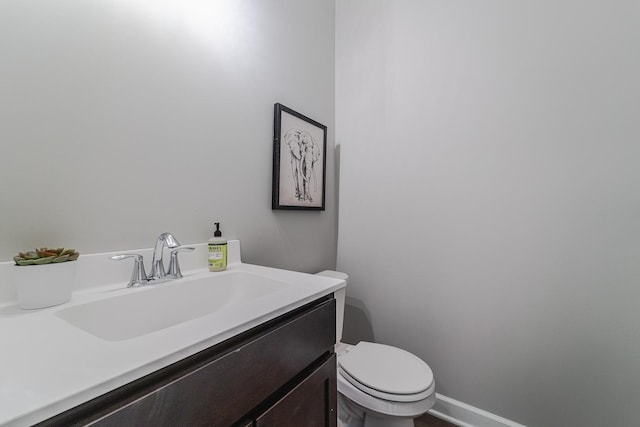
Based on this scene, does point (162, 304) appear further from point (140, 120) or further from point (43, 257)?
point (140, 120)

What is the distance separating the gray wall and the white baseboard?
1.08 metres

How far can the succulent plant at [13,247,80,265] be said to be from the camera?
525mm

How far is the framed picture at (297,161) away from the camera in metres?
1.21

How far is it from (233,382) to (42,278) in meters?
0.48

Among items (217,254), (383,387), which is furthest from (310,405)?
(217,254)

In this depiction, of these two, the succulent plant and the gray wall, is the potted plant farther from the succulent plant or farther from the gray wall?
the gray wall

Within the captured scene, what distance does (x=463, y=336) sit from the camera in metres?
1.22

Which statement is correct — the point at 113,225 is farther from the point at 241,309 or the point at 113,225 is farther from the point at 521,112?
the point at 521,112

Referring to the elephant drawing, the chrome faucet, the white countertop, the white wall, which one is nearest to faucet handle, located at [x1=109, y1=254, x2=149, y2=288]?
the chrome faucet

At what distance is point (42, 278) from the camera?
53cm

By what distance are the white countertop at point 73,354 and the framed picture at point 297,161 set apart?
29.6 inches

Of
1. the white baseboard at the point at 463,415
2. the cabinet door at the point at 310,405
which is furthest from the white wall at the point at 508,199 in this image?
the cabinet door at the point at 310,405

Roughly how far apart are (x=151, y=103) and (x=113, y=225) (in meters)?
0.40

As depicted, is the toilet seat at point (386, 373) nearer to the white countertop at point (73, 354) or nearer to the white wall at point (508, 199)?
the white wall at point (508, 199)
